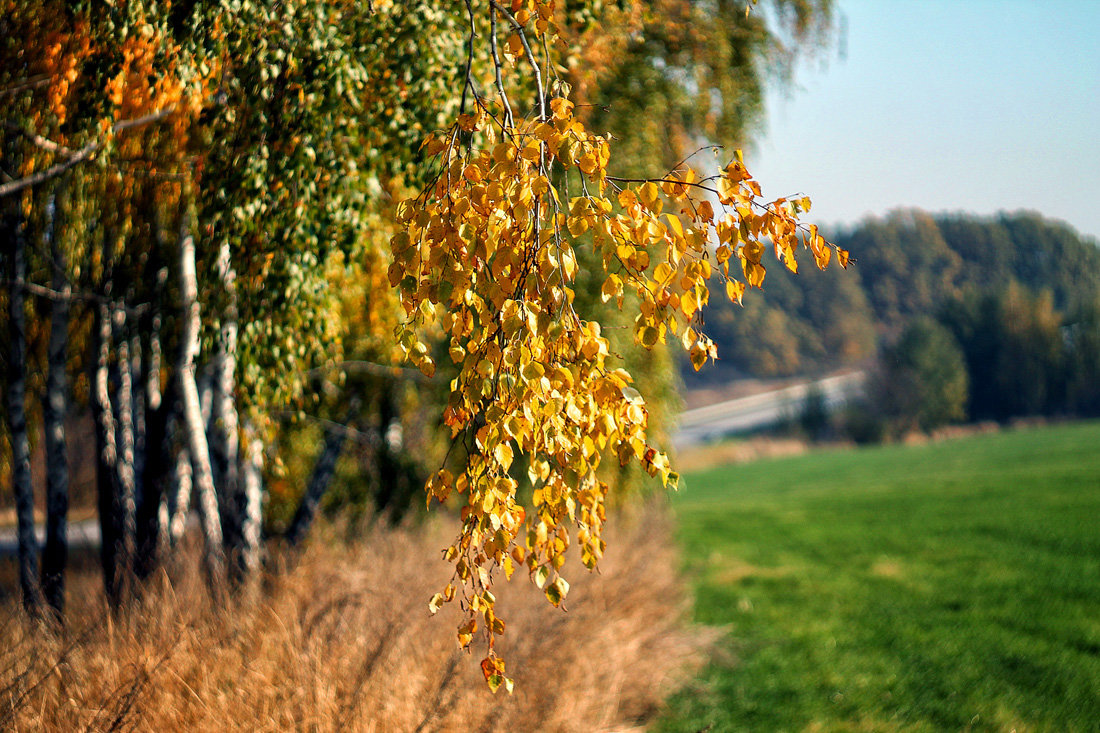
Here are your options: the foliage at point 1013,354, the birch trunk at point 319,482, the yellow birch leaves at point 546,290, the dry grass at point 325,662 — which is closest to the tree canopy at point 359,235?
the yellow birch leaves at point 546,290

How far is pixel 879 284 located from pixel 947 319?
20622 mm

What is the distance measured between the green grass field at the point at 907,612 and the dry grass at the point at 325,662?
4.19 feet

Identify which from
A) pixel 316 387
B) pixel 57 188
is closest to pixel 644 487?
pixel 316 387

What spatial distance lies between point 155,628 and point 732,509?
17351mm

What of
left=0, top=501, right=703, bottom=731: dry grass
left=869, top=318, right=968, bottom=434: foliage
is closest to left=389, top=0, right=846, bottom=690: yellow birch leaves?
left=0, top=501, right=703, bottom=731: dry grass

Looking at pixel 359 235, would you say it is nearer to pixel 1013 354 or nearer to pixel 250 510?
pixel 250 510

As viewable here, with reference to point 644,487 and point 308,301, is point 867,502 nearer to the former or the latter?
point 644,487

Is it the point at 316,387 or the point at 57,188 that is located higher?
the point at 57,188

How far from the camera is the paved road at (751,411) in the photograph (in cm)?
5662

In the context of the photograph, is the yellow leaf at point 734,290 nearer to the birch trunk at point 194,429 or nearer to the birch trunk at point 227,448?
the birch trunk at point 194,429

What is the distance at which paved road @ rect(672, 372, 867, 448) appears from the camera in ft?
186

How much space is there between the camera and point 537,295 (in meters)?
2.00

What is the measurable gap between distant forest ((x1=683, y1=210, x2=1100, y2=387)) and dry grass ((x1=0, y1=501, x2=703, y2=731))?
5507 cm

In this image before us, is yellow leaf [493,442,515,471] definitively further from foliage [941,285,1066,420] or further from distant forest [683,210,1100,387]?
distant forest [683,210,1100,387]
